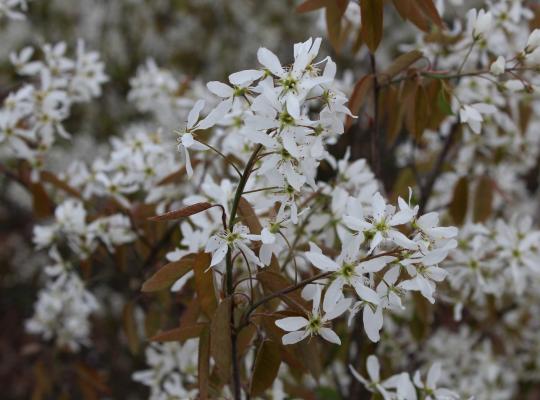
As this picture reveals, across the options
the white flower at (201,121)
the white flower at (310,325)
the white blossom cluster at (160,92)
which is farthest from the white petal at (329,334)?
the white blossom cluster at (160,92)

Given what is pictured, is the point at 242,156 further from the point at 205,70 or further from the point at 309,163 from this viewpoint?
the point at 205,70

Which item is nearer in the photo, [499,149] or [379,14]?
[379,14]

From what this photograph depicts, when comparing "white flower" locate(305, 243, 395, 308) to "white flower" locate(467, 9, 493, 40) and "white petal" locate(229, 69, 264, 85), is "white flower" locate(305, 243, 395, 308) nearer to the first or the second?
"white petal" locate(229, 69, 264, 85)

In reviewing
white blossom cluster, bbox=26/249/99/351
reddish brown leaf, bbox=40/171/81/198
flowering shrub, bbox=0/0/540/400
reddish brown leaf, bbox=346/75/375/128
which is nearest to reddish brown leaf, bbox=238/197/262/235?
flowering shrub, bbox=0/0/540/400

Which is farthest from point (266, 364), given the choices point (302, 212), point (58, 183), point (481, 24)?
point (58, 183)

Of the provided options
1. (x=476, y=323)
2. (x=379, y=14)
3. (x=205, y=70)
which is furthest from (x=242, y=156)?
(x=205, y=70)

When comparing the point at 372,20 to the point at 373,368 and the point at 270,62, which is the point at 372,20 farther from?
the point at 373,368

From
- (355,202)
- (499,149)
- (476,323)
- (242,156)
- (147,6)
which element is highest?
(147,6)

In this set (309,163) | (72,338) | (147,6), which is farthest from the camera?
(147,6)
